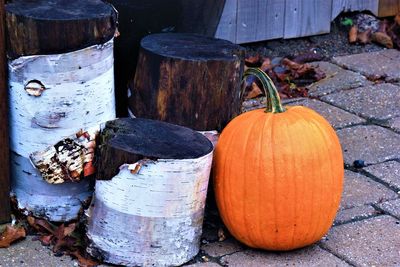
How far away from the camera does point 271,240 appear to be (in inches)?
135

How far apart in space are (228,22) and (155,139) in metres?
2.37

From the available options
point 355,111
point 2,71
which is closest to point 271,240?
point 2,71

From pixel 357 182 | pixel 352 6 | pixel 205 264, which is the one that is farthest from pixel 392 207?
pixel 352 6

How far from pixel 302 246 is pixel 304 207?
0.22m

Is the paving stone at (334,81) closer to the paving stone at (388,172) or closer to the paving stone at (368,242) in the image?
the paving stone at (388,172)

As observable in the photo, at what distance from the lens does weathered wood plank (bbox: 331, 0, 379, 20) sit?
239 inches

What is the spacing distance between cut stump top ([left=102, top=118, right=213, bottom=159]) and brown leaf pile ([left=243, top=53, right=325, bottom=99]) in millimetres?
Answer: 1735

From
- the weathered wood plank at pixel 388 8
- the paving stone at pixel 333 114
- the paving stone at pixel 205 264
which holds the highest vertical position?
the weathered wood plank at pixel 388 8

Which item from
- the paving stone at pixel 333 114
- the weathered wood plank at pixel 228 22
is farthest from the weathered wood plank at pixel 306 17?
the paving stone at pixel 333 114

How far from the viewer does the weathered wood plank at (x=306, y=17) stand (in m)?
5.84

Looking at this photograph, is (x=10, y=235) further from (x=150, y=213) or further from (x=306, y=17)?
(x=306, y=17)

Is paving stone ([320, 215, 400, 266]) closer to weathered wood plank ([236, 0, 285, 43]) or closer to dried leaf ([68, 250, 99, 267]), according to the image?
dried leaf ([68, 250, 99, 267])

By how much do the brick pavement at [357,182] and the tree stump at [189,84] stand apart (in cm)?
47

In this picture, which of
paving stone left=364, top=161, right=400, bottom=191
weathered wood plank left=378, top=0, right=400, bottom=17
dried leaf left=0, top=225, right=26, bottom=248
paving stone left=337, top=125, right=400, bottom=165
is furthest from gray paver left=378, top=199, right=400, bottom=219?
weathered wood plank left=378, top=0, right=400, bottom=17
